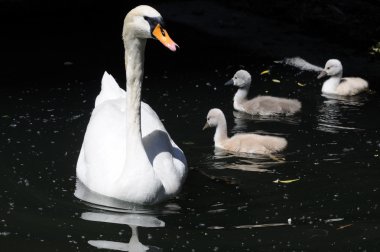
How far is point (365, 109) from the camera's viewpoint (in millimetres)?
9422

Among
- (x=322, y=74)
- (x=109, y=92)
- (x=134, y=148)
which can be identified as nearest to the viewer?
(x=134, y=148)

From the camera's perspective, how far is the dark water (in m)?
6.02

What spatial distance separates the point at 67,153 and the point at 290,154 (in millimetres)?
2016

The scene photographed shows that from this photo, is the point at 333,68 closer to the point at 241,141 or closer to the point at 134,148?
the point at 241,141

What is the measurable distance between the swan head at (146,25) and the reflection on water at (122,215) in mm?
1249

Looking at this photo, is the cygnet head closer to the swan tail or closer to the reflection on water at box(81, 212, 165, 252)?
the swan tail

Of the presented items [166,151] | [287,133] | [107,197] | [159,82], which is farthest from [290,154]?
[159,82]

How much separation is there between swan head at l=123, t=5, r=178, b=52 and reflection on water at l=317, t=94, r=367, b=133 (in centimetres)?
278

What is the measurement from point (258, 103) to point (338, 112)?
87 centimetres

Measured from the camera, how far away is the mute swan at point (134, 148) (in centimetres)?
658

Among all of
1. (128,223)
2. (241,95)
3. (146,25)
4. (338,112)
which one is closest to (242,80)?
(241,95)

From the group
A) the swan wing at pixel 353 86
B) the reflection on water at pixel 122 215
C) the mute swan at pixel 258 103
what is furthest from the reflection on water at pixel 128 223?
the swan wing at pixel 353 86

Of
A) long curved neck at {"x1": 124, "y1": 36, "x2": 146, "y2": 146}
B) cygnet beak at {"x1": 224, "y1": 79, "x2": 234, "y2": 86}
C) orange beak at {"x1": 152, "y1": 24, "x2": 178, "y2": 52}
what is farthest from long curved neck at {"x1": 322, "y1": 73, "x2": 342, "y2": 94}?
orange beak at {"x1": 152, "y1": 24, "x2": 178, "y2": 52}

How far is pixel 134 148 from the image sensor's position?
22.2 feet
